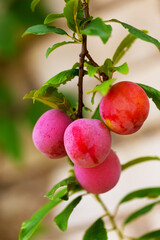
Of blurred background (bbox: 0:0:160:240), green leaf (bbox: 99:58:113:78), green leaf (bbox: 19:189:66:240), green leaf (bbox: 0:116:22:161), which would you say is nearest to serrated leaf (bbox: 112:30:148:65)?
green leaf (bbox: 99:58:113:78)

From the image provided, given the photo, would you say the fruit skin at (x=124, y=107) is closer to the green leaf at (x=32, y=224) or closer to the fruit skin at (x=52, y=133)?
the fruit skin at (x=52, y=133)

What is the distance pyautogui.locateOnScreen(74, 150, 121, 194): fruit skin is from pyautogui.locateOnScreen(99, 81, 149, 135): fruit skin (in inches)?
3.4

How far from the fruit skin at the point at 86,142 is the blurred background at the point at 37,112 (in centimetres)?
64

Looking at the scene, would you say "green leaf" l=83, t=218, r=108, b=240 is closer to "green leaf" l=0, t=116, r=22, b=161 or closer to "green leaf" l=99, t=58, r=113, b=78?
"green leaf" l=99, t=58, r=113, b=78

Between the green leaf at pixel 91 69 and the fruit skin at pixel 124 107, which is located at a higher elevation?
the green leaf at pixel 91 69

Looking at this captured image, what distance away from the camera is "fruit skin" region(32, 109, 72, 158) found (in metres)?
0.51

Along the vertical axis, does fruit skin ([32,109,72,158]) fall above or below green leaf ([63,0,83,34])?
Answer: below

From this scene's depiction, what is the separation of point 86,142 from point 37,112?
2.12 ft

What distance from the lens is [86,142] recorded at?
0.46 m

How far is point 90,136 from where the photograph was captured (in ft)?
1.50

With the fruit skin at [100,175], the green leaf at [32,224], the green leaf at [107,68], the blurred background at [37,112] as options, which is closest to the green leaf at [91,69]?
the green leaf at [107,68]

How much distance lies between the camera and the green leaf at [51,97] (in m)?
0.50

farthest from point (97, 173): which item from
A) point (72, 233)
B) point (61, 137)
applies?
point (72, 233)

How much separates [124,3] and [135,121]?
105cm
